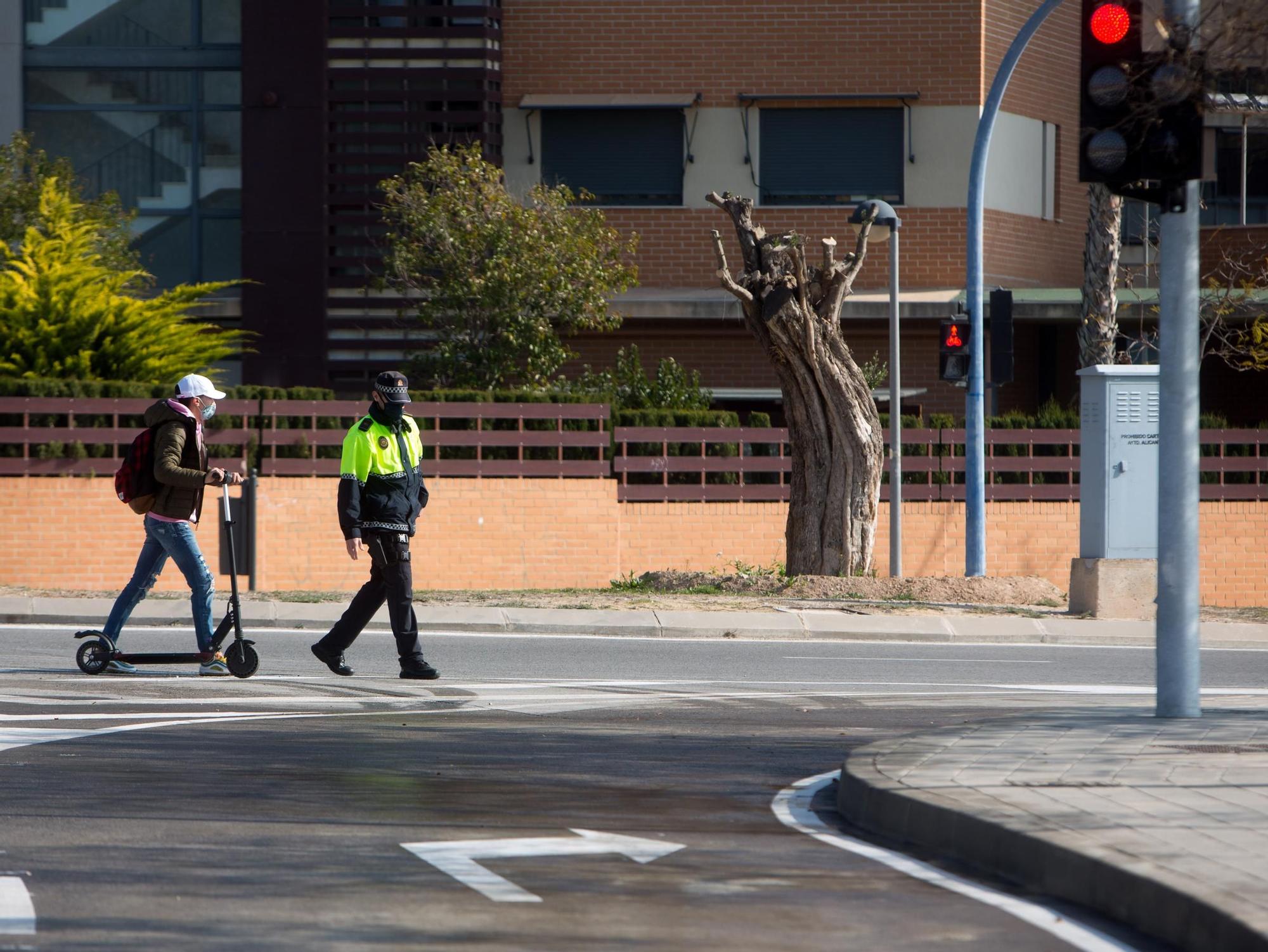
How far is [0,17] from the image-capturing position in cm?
2677

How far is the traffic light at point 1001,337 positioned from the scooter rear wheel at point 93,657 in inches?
421

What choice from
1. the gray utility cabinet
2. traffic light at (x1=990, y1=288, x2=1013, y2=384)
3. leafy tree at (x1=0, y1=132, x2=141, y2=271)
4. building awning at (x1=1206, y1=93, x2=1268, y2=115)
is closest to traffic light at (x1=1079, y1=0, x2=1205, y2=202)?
building awning at (x1=1206, y1=93, x2=1268, y2=115)

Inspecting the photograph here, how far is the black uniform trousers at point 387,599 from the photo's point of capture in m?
10.7

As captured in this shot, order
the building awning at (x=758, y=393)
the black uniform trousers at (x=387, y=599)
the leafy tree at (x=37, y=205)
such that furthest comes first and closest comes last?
the building awning at (x=758, y=393), the leafy tree at (x=37, y=205), the black uniform trousers at (x=387, y=599)

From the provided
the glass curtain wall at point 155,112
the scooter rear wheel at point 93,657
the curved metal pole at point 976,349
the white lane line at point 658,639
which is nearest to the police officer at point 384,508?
the scooter rear wheel at point 93,657

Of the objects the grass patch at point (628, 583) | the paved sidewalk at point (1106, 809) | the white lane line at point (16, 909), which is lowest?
the grass patch at point (628, 583)

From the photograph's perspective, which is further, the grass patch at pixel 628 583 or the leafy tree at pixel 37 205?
the leafy tree at pixel 37 205

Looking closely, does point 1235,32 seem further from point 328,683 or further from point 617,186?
point 617,186

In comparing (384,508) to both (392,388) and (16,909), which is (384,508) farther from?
(16,909)

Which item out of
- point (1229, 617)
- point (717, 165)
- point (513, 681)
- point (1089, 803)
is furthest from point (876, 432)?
point (1089, 803)

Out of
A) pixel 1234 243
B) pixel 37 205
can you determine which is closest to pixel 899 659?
pixel 37 205

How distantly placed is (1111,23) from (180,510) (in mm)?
6130

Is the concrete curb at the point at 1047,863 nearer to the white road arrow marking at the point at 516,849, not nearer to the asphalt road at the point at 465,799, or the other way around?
the asphalt road at the point at 465,799

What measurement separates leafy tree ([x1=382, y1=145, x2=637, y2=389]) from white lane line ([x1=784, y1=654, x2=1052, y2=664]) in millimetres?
10061
